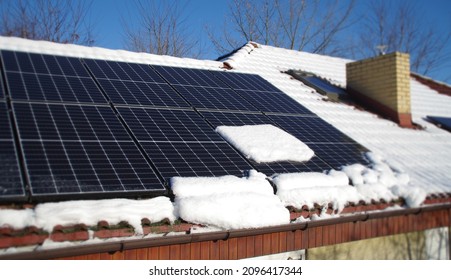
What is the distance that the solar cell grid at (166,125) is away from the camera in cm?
645

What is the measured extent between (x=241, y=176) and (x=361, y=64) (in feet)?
26.2

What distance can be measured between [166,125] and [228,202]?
2063 mm

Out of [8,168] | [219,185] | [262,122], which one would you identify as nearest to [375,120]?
[262,122]

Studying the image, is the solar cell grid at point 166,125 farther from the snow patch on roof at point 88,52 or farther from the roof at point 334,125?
the snow patch on roof at point 88,52

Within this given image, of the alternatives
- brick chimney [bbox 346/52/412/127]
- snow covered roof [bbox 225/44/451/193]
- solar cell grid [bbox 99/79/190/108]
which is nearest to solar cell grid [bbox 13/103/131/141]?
solar cell grid [bbox 99/79/190/108]

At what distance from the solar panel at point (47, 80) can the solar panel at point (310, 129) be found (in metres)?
3.50

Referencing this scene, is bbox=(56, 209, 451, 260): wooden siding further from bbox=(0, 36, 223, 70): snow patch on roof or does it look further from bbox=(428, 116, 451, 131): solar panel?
bbox=(0, 36, 223, 70): snow patch on roof

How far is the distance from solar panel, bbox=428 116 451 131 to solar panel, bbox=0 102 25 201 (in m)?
11.1

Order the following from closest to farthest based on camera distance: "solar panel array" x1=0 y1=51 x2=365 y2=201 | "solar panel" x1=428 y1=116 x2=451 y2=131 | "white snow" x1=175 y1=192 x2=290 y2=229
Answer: "solar panel array" x1=0 y1=51 x2=365 y2=201 < "white snow" x1=175 y1=192 x2=290 y2=229 < "solar panel" x1=428 y1=116 x2=451 y2=131

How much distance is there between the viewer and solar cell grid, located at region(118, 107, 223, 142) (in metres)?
6.45

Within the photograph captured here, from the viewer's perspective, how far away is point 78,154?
209 inches

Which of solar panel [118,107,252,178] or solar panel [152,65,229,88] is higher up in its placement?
solar panel [152,65,229,88]

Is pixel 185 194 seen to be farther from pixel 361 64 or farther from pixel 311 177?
pixel 361 64

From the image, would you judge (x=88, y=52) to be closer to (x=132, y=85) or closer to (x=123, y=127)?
(x=132, y=85)
